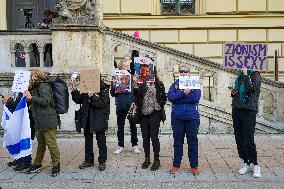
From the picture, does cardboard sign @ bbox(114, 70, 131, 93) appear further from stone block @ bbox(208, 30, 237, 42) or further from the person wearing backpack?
stone block @ bbox(208, 30, 237, 42)

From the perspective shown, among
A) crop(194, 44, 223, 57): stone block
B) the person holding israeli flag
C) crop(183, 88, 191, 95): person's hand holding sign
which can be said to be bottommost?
the person holding israeli flag

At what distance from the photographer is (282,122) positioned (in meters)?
11.9

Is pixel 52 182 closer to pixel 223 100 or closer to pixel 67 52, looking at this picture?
pixel 67 52

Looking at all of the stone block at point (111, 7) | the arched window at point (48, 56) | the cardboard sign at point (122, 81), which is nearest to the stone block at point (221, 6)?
the stone block at point (111, 7)

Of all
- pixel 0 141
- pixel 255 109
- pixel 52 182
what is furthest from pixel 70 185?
pixel 0 141

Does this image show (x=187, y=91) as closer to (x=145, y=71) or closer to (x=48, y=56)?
(x=145, y=71)

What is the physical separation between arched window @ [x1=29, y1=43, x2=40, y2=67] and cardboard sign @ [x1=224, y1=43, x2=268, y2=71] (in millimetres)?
5824

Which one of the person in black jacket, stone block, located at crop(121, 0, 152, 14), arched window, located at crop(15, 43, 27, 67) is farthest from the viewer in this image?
stone block, located at crop(121, 0, 152, 14)

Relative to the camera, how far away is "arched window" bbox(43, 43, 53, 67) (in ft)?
38.5

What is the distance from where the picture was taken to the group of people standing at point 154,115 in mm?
7629

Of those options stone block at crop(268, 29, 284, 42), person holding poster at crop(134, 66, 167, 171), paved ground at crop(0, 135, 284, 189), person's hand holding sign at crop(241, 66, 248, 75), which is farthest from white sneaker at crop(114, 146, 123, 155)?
stone block at crop(268, 29, 284, 42)

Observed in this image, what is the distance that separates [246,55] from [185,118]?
146 centimetres

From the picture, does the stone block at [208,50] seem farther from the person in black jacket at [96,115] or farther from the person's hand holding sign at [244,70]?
the person's hand holding sign at [244,70]

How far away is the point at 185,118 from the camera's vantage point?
775cm
